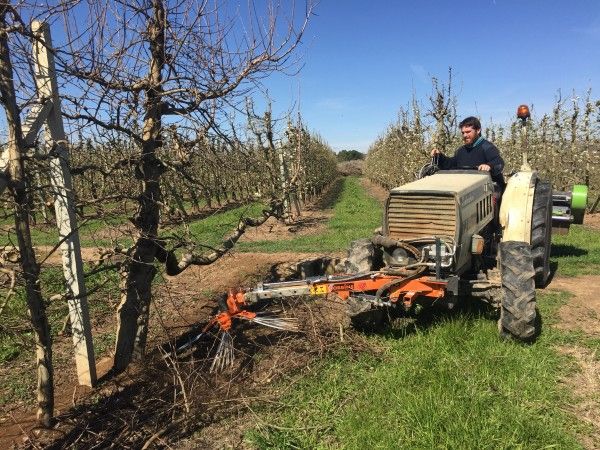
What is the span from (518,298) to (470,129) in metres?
2.59

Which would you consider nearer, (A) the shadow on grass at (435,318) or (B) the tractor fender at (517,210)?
(A) the shadow on grass at (435,318)

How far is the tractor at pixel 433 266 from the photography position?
4207 millimetres

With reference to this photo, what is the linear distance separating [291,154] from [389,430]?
47.4 feet

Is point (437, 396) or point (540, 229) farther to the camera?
point (540, 229)

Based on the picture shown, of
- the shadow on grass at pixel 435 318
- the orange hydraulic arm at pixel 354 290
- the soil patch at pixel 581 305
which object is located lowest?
the soil patch at pixel 581 305

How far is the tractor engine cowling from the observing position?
4398 millimetres

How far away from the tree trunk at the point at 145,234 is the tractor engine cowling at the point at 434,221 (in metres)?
2.26

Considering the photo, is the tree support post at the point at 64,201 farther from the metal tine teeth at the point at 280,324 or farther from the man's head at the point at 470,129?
the man's head at the point at 470,129

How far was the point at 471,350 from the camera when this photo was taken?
4246 millimetres

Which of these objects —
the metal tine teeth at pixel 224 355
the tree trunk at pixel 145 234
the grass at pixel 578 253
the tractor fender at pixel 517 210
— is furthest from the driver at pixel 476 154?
the tree trunk at pixel 145 234

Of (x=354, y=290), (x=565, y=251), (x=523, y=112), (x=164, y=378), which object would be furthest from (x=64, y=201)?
(x=565, y=251)

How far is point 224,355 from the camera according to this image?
4.19 meters

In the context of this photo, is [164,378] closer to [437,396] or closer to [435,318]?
[437,396]

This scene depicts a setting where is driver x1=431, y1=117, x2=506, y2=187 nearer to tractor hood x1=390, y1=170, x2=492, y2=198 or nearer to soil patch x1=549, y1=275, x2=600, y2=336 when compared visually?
tractor hood x1=390, y1=170, x2=492, y2=198
